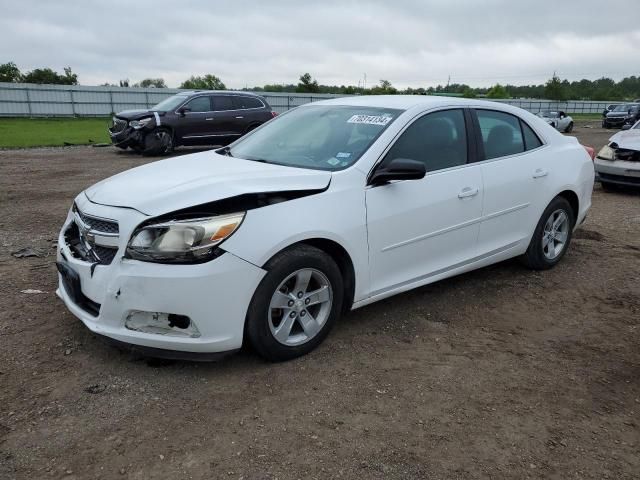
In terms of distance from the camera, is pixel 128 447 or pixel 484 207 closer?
pixel 128 447

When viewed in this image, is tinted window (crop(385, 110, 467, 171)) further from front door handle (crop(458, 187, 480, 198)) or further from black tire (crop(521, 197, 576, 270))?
black tire (crop(521, 197, 576, 270))

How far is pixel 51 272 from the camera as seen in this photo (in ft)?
16.4

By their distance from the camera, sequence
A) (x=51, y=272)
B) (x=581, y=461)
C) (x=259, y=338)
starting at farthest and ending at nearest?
(x=51, y=272)
(x=259, y=338)
(x=581, y=461)

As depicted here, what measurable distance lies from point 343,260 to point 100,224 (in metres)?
1.52

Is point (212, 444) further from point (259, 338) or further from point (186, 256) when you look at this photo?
point (186, 256)

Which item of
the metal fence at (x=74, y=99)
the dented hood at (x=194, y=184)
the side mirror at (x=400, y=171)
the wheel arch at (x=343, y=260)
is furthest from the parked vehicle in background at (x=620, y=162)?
the metal fence at (x=74, y=99)

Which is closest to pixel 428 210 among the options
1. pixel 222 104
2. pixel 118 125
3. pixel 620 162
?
pixel 620 162

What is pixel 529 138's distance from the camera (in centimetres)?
505

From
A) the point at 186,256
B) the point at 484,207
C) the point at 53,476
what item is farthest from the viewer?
the point at 484,207

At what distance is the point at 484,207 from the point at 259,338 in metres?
2.20

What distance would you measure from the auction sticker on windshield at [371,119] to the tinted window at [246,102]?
38.5 ft

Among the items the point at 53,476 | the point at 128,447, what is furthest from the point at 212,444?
the point at 53,476

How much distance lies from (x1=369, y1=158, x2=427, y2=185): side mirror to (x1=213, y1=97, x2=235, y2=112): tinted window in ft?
39.8

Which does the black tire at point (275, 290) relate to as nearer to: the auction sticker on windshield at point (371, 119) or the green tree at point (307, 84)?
the auction sticker on windshield at point (371, 119)
